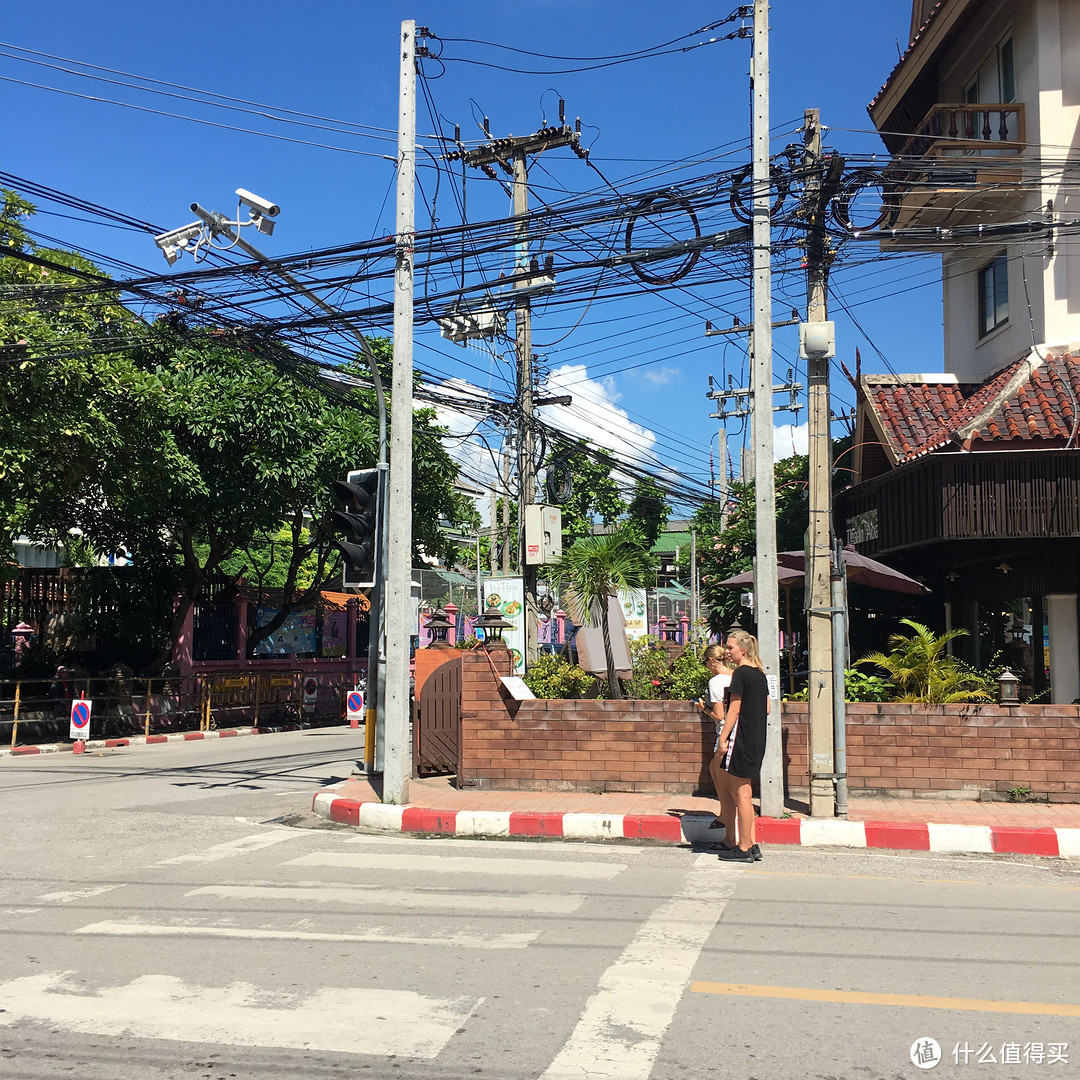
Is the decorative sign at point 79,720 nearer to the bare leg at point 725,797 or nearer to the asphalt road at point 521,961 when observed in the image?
the asphalt road at point 521,961

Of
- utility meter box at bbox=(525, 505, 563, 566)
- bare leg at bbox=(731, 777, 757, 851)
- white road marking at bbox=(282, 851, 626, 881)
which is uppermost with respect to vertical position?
utility meter box at bbox=(525, 505, 563, 566)

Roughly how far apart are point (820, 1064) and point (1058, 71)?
53.5ft

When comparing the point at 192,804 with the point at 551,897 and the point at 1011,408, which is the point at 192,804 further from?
the point at 1011,408

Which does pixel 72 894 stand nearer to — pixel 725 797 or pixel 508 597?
pixel 725 797

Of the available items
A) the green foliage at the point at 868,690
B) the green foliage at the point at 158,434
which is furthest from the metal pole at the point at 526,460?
the green foliage at the point at 868,690

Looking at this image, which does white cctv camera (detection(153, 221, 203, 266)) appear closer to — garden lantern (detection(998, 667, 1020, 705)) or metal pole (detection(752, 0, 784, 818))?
metal pole (detection(752, 0, 784, 818))

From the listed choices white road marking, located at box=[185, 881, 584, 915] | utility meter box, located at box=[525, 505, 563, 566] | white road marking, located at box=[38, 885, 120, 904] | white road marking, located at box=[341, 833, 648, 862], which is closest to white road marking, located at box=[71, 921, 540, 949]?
white road marking, located at box=[185, 881, 584, 915]

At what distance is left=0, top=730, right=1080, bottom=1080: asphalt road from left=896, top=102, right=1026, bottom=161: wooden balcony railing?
11.4 meters

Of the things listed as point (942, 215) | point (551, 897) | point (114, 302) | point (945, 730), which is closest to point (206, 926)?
point (551, 897)

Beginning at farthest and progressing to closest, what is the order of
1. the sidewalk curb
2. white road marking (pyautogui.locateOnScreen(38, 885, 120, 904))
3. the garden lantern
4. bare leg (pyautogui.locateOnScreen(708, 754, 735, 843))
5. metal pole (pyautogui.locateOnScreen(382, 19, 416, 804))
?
the sidewalk curb, the garden lantern, metal pole (pyautogui.locateOnScreen(382, 19, 416, 804)), bare leg (pyautogui.locateOnScreen(708, 754, 735, 843)), white road marking (pyautogui.locateOnScreen(38, 885, 120, 904))

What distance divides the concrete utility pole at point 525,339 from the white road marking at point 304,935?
11447mm

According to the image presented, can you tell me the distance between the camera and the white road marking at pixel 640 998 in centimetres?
399

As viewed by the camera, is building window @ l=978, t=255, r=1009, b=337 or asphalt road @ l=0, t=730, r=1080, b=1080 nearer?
asphalt road @ l=0, t=730, r=1080, b=1080
